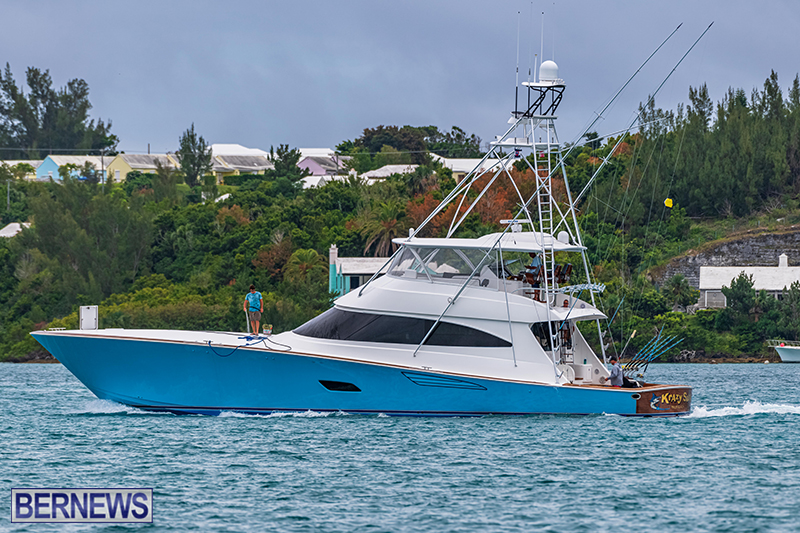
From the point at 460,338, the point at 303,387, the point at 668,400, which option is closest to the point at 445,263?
the point at 460,338

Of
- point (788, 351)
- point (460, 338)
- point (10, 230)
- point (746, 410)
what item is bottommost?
point (746, 410)

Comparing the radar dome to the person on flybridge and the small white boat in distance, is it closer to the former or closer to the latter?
the person on flybridge

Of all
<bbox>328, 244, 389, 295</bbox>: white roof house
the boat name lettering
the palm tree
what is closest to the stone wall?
the palm tree

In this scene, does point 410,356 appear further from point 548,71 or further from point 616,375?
point 548,71

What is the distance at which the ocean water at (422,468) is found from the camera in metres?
14.7

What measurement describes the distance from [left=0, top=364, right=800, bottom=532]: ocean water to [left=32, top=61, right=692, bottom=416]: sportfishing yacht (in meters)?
0.50

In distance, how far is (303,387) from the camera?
72.3ft

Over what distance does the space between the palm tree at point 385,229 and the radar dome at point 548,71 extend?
39.1 m

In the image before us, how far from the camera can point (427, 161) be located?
3593 inches

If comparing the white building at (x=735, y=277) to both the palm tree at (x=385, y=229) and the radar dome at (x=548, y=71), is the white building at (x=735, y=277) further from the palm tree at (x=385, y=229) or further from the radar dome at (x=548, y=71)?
the radar dome at (x=548, y=71)

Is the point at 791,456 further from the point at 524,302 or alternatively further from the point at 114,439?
the point at 114,439

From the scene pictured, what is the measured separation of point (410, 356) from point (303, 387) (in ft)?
A: 7.72

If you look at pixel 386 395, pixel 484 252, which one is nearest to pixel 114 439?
→ pixel 386 395

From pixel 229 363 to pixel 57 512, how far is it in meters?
7.30
